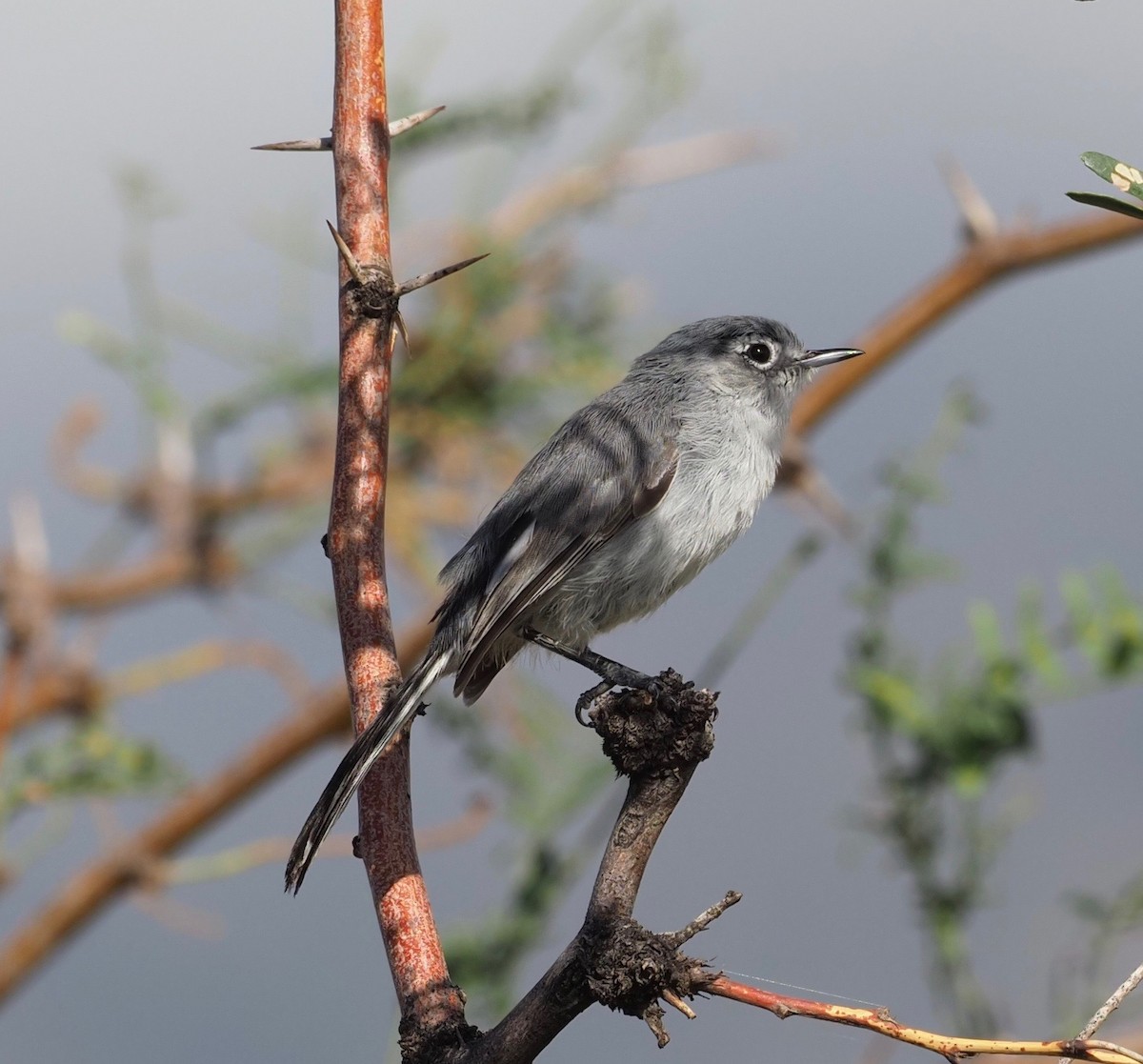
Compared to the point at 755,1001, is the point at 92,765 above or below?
above

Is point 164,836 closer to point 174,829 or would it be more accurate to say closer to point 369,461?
point 174,829

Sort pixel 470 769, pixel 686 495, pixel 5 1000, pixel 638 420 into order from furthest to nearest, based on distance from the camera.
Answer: pixel 470 769 < pixel 5 1000 < pixel 638 420 < pixel 686 495

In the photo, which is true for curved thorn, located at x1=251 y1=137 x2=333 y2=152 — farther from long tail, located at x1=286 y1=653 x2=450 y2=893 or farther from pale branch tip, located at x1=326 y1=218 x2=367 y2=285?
long tail, located at x1=286 y1=653 x2=450 y2=893

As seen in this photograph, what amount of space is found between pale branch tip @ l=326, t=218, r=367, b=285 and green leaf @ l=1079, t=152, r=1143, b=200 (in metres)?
0.98

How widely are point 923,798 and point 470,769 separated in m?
1.40

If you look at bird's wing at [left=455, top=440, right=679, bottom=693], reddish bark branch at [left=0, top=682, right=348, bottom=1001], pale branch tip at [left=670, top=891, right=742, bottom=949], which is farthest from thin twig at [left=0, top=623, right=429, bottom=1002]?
pale branch tip at [left=670, top=891, right=742, bottom=949]

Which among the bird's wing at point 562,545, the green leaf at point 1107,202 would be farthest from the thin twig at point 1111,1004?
the bird's wing at point 562,545

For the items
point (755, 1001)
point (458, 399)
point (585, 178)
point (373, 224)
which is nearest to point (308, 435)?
point (458, 399)

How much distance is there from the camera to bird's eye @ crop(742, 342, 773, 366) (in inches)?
131

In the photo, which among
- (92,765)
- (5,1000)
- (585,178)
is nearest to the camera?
(92,765)

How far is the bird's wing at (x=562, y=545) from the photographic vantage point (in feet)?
8.43

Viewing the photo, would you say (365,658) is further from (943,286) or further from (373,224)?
(943,286)

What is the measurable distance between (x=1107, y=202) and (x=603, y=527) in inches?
65.8

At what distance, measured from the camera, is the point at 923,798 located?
329cm
